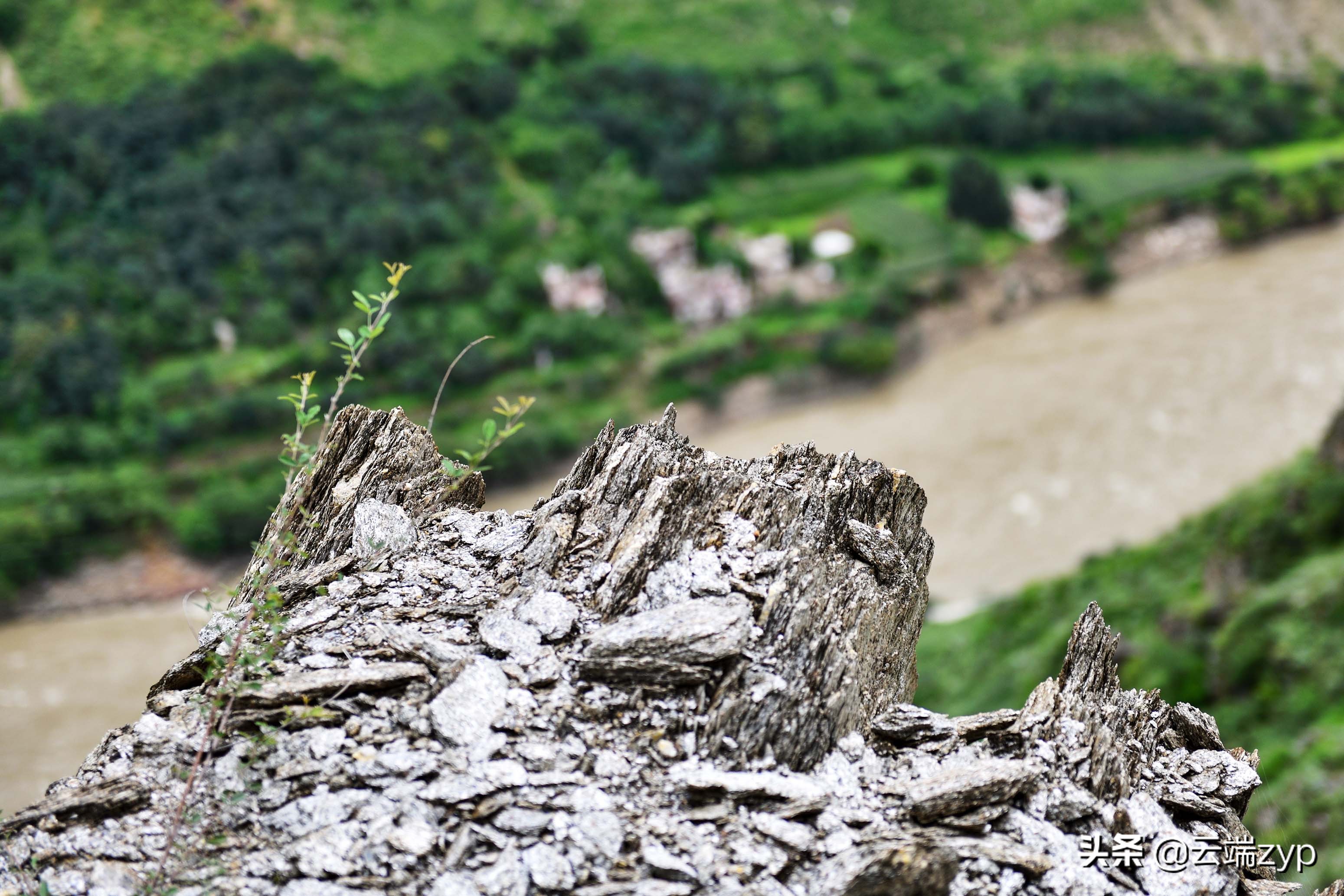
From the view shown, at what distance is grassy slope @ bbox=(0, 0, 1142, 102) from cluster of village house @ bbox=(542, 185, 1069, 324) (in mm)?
27832

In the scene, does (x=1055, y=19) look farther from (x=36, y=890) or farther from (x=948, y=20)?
(x=36, y=890)

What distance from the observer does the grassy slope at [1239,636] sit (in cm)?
1898

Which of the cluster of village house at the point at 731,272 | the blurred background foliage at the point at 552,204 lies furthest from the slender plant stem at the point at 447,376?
the cluster of village house at the point at 731,272

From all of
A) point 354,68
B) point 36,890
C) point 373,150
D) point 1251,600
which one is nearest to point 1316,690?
point 1251,600

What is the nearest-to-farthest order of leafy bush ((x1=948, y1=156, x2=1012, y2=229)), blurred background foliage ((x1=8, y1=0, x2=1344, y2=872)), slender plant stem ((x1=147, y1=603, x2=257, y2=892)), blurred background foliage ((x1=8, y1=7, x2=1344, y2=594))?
slender plant stem ((x1=147, y1=603, x2=257, y2=892))
blurred background foliage ((x1=8, y1=0, x2=1344, y2=872))
blurred background foliage ((x1=8, y1=7, x2=1344, y2=594))
leafy bush ((x1=948, y1=156, x2=1012, y2=229))

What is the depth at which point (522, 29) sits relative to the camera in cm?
9481

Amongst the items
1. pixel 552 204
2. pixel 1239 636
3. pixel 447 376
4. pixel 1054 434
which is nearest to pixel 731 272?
pixel 552 204

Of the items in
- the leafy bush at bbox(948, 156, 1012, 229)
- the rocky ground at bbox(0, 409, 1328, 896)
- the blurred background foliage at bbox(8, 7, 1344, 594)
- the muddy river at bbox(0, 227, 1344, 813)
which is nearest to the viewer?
the rocky ground at bbox(0, 409, 1328, 896)

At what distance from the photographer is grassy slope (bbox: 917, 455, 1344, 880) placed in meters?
19.0

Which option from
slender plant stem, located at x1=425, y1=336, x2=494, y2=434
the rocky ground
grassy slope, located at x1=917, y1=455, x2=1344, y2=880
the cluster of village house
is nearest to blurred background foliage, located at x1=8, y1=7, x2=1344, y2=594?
the cluster of village house

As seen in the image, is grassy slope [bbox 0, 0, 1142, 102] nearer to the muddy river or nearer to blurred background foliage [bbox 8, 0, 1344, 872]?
blurred background foliage [bbox 8, 0, 1344, 872]

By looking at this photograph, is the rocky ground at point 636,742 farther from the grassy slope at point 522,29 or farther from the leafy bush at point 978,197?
the grassy slope at point 522,29

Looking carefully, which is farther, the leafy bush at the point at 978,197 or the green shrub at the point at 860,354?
the leafy bush at the point at 978,197

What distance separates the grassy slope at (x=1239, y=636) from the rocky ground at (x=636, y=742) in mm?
10826
